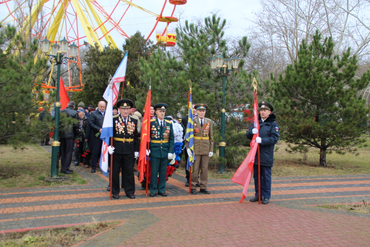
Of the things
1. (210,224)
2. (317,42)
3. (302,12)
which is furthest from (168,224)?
(302,12)

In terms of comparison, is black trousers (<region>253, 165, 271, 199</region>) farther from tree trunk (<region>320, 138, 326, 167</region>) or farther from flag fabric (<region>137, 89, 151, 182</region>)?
tree trunk (<region>320, 138, 326, 167</region>)

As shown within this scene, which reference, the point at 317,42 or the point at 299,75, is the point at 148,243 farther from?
the point at 317,42

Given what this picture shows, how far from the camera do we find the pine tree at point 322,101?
1088 centimetres

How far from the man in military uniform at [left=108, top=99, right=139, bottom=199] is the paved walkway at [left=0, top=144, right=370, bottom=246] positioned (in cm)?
31

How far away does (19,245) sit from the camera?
4.11 metres

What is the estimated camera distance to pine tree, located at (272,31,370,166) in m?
10.9

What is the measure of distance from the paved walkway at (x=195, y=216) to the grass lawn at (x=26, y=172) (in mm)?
560

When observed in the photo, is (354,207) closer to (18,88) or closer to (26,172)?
(18,88)

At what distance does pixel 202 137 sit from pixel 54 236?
155 inches

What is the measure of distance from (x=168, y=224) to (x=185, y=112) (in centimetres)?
515

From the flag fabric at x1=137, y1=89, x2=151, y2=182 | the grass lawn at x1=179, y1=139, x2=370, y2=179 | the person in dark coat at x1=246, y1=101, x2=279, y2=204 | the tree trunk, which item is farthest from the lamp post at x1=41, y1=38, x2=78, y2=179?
the tree trunk

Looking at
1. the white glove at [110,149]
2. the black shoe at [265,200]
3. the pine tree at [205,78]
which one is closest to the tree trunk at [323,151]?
the pine tree at [205,78]

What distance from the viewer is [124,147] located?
Answer: 679 centimetres

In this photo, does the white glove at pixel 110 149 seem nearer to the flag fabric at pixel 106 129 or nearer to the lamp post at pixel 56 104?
the flag fabric at pixel 106 129
